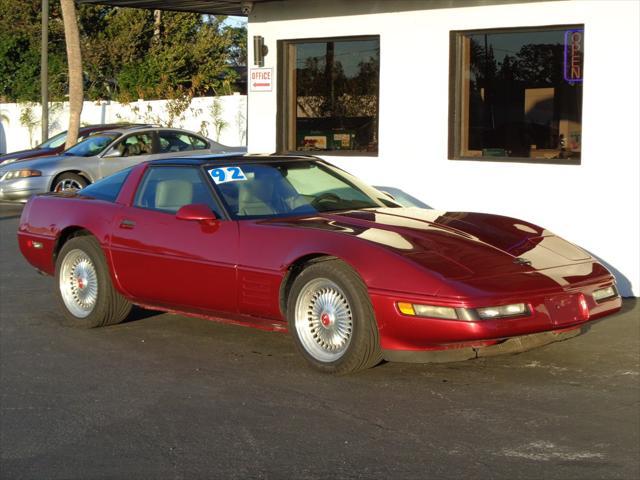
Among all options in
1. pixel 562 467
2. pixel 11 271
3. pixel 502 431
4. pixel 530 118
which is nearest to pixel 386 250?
pixel 502 431

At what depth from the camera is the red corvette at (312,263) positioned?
6.36 metres

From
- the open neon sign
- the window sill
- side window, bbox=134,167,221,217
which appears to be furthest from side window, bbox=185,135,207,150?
side window, bbox=134,167,221,217

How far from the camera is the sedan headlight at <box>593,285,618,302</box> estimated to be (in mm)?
6836

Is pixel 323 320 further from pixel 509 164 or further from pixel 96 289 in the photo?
pixel 509 164

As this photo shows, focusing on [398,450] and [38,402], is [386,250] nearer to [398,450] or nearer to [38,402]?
[398,450]

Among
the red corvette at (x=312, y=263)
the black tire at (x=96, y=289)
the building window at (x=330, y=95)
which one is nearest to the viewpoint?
the red corvette at (x=312, y=263)

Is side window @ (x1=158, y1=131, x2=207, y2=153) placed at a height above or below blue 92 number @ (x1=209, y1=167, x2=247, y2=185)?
above

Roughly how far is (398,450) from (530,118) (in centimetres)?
644

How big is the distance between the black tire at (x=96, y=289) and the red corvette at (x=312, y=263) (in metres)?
0.01

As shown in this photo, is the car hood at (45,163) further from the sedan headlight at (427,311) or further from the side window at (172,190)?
the sedan headlight at (427,311)

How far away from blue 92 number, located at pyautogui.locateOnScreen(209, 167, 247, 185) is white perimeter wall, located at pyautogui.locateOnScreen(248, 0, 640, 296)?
3877 millimetres

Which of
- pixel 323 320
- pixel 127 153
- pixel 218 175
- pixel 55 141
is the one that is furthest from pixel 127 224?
pixel 55 141

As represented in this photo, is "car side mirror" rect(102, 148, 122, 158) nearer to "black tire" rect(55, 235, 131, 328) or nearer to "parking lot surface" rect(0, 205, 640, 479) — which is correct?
"black tire" rect(55, 235, 131, 328)

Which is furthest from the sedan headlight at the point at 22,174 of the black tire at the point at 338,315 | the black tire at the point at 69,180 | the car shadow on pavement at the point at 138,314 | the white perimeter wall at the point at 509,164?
the black tire at the point at 338,315
